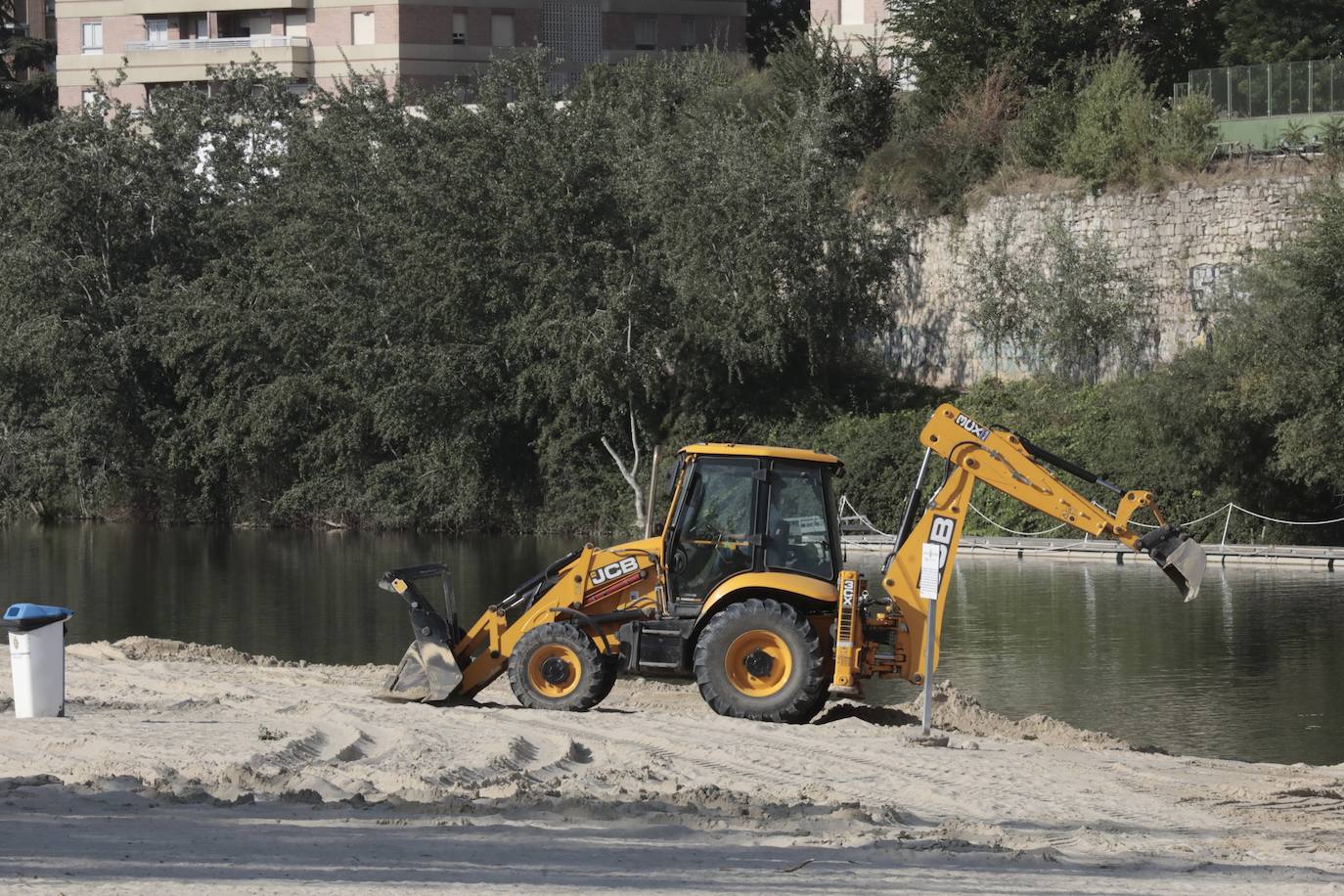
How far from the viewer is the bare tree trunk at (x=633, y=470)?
125ft

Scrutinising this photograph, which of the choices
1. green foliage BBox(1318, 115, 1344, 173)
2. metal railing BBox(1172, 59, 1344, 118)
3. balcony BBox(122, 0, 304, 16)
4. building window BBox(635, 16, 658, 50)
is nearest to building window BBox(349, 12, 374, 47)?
balcony BBox(122, 0, 304, 16)

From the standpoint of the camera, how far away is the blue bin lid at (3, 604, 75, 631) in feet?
45.5

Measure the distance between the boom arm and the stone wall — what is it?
19.7 meters

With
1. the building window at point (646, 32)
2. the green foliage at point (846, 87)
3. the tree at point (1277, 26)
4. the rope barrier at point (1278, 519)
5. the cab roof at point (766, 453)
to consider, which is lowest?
the rope barrier at point (1278, 519)

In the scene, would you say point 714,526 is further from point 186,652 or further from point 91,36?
point 91,36

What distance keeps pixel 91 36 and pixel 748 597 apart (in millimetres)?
58457

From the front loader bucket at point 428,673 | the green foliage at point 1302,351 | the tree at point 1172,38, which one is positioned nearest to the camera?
the front loader bucket at point 428,673

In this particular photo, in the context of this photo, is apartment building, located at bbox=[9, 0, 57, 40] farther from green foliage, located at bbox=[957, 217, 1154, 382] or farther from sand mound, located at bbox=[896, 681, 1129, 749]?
sand mound, located at bbox=[896, 681, 1129, 749]

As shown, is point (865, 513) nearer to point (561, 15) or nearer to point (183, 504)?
point (183, 504)

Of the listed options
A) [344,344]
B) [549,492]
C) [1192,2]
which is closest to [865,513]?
[549,492]

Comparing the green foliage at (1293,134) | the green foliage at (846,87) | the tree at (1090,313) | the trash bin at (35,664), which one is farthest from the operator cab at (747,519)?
the green foliage at (846,87)

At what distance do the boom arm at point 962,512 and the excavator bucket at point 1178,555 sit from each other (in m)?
0.01

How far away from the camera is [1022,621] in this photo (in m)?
23.2

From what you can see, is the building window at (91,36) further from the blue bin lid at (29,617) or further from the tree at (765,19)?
the blue bin lid at (29,617)
